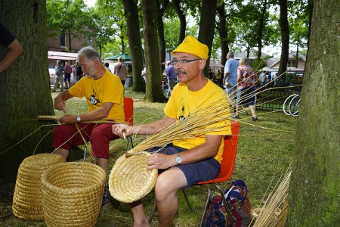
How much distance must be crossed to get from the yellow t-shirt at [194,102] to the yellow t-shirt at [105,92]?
2.68ft

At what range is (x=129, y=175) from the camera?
2508 millimetres

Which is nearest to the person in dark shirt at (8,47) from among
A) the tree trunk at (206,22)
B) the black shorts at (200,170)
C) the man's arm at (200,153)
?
the black shorts at (200,170)

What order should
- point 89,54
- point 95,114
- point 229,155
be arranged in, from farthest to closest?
Answer: point 89,54, point 95,114, point 229,155

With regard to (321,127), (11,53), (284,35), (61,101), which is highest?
(284,35)

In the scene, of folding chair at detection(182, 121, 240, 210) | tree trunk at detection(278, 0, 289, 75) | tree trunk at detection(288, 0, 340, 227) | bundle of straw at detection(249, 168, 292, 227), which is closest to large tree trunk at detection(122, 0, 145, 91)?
tree trunk at detection(278, 0, 289, 75)

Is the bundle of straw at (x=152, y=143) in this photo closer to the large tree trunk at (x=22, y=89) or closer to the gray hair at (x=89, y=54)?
Answer: the gray hair at (x=89, y=54)

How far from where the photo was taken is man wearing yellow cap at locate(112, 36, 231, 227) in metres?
2.41

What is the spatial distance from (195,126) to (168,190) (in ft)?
1.61

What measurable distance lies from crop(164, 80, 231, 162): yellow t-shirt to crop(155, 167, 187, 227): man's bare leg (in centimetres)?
37

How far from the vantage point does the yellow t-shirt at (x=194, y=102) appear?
2.60 meters

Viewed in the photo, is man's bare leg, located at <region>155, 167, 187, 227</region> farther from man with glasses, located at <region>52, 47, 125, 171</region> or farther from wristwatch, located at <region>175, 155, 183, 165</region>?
man with glasses, located at <region>52, 47, 125, 171</region>

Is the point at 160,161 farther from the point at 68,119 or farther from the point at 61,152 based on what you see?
the point at 61,152

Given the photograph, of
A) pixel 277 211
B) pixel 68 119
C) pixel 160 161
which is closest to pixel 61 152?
pixel 68 119

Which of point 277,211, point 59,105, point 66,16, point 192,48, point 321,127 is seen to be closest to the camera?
point 321,127
